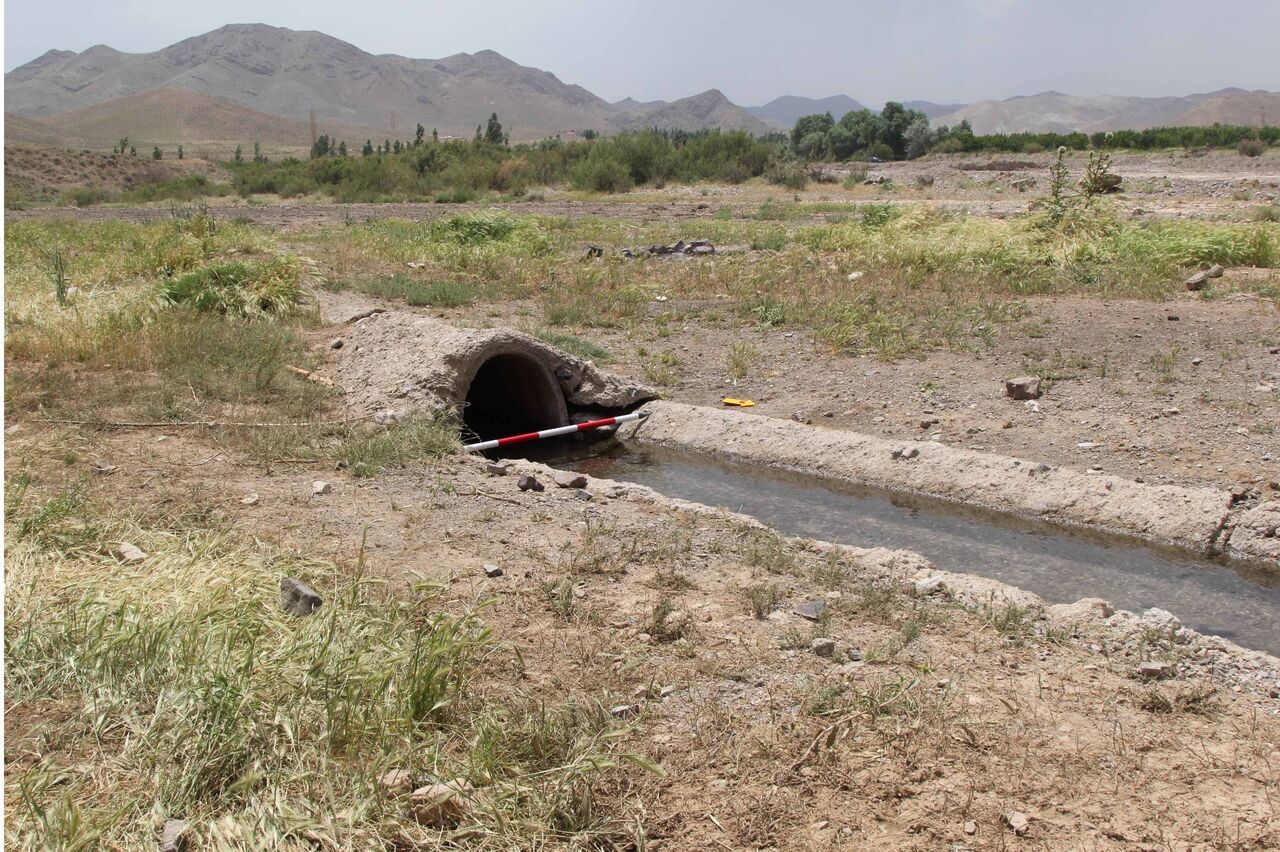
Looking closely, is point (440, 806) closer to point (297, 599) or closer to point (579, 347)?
point (297, 599)

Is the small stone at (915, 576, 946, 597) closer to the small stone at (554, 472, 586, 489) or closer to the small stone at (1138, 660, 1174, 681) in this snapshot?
the small stone at (1138, 660, 1174, 681)

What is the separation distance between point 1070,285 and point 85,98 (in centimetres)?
18438

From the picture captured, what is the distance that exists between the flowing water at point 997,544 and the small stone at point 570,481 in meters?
0.99

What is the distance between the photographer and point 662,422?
→ 9.50 m

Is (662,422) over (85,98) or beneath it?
beneath

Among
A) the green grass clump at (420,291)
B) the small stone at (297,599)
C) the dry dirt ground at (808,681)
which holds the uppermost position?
the green grass clump at (420,291)

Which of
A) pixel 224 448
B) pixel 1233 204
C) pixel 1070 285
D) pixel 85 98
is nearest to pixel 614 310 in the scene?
pixel 1070 285

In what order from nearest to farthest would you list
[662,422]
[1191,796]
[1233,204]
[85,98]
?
[1191,796] < [662,422] < [1233,204] < [85,98]

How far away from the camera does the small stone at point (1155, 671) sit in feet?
14.5

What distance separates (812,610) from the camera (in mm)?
4934

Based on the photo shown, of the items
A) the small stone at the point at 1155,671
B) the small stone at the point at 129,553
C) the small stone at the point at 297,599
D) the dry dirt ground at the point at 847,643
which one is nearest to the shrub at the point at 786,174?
the dry dirt ground at the point at 847,643

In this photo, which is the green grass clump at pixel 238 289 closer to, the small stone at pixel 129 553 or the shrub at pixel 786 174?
the small stone at pixel 129 553

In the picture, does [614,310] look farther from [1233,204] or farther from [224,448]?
[1233,204]

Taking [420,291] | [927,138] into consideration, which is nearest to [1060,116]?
[927,138]
